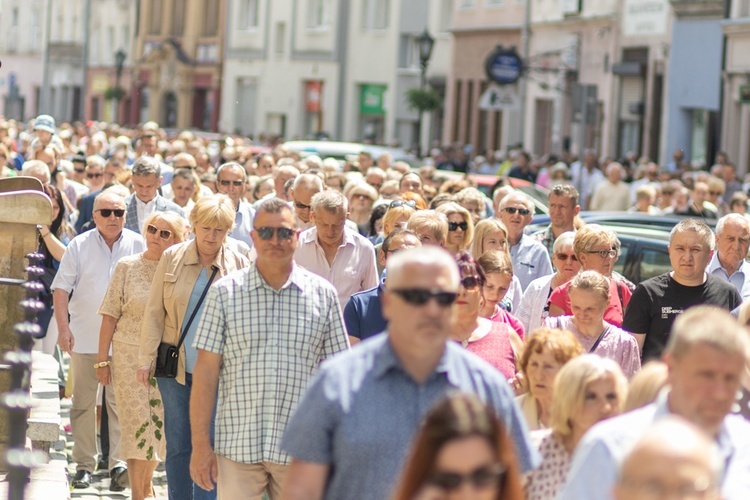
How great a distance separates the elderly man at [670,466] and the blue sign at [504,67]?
111 feet

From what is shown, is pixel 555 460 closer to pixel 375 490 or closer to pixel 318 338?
pixel 375 490

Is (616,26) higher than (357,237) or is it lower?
higher

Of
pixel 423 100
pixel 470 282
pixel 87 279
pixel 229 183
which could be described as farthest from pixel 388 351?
pixel 423 100

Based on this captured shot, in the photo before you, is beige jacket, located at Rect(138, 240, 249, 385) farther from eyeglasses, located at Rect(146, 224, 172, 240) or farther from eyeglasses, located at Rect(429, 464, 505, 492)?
eyeglasses, located at Rect(429, 464, 505, 492)

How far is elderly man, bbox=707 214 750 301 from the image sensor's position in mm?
11461

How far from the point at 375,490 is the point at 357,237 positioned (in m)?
5.41

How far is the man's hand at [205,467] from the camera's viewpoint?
7.37 meters

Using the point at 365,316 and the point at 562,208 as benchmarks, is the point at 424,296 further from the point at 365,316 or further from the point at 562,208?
the point at 562,208

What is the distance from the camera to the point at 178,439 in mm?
9000

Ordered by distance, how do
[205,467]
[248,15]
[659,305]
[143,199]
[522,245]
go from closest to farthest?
[205,467]
[659,305]
[522,245]
[143,199]
[248,15]

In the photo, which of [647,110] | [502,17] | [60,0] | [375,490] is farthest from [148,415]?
[60,0]

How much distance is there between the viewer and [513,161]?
33125mm

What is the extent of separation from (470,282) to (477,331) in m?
0.37

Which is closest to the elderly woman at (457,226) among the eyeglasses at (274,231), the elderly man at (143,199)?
the elderly man at (143,199)
